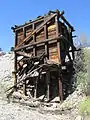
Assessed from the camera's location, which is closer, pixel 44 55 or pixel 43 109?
pixel 43 109

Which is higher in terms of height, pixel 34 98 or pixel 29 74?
pixel 29 74

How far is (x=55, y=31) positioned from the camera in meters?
18.3

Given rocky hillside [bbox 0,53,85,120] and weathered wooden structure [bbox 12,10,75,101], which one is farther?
weathered wooden structure [bbox 12,10,75,101]

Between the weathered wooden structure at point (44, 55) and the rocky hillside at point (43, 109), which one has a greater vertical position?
the weathered wooden structure at point (44, 55)

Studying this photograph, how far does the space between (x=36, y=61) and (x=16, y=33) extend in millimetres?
3583

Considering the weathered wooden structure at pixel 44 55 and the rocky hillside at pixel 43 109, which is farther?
the weathered wooden structure at pixel 44 55

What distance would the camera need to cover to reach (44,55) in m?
18.2

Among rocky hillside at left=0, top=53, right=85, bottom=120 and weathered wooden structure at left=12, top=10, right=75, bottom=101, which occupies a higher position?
weathered wooden structure at left=12, top=10, right=75, bottom=101

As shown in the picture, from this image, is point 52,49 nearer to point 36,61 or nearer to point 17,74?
point 36,61

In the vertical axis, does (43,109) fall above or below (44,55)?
below

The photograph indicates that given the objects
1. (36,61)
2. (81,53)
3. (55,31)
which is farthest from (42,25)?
(81,53)

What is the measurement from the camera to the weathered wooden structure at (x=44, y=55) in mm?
17812

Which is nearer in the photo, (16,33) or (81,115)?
(81,115)

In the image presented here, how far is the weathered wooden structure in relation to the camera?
58.4 feet
